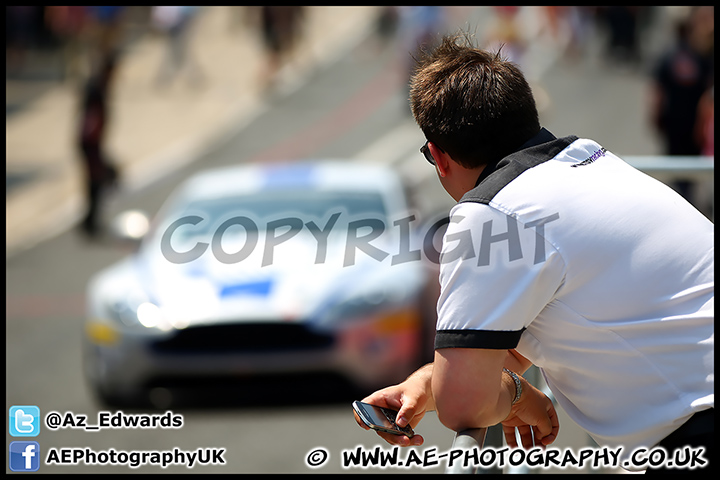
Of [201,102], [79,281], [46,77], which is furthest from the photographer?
[46,77]

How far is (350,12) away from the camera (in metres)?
25.0

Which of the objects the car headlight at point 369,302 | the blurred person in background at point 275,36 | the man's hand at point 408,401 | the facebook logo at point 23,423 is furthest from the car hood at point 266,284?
the blurred person in background at point 275,36

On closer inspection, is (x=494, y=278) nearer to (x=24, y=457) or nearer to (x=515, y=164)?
(x=515, y=164)

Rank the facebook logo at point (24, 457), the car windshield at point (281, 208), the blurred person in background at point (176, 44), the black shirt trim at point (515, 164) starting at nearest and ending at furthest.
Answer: the black shirt trim at point (515, 164) < the facebook logo at point (24, 457) < the car windshield at point (281, 208) < the blurred person in background at point (176, 44)

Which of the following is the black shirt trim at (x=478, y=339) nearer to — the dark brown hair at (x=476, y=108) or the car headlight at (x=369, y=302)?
the dark brown hair at (x=476, y=108)

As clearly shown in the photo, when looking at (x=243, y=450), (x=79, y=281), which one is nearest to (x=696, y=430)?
(x=243, y=450)

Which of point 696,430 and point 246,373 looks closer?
point 696,430

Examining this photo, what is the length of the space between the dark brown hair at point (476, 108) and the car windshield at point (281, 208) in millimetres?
5018

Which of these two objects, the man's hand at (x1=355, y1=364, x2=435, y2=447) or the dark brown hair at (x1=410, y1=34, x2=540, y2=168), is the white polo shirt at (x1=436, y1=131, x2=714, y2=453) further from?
the man's hand at (x1=355, y1=364, x2=435, y2=447)

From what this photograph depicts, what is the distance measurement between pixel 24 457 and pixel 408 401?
3.47 metres

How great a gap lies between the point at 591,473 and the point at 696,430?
94 centimetres

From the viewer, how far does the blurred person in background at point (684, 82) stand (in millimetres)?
9305

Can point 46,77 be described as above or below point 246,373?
above
